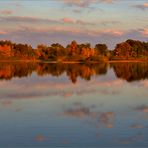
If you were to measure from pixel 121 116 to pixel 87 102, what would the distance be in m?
2.61

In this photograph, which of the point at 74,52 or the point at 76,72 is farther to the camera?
the point at 74,52

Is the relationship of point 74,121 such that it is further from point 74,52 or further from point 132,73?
point 74,52

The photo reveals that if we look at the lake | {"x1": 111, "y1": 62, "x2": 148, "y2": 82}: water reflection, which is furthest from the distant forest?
the lake

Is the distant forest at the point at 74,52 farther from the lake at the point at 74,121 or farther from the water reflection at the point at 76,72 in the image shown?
the lake at the point at 74,121

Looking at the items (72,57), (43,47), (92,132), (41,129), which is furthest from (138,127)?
(43,47)

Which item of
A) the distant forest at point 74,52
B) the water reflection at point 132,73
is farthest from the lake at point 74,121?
the distant forest at point 74,52

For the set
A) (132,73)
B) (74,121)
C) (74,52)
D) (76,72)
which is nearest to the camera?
(74,121)

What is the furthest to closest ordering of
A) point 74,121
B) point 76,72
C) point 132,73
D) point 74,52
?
1. point 74,52
2. point 76,72
3. point 132,73
4. point 74,121

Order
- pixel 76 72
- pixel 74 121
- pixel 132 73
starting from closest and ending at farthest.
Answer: pixel 74 121
pixel 132 73
pixel 76 72

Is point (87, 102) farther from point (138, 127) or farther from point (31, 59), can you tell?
point (31, 59)

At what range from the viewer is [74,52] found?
58.6 m

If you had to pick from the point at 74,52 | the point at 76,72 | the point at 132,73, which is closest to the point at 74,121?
the point at 132,73

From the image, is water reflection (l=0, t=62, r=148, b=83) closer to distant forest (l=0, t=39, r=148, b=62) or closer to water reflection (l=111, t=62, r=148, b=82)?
water reflection (l=111, t=62, r=148, b=82)

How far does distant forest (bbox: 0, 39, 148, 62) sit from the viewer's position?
57500 mm
